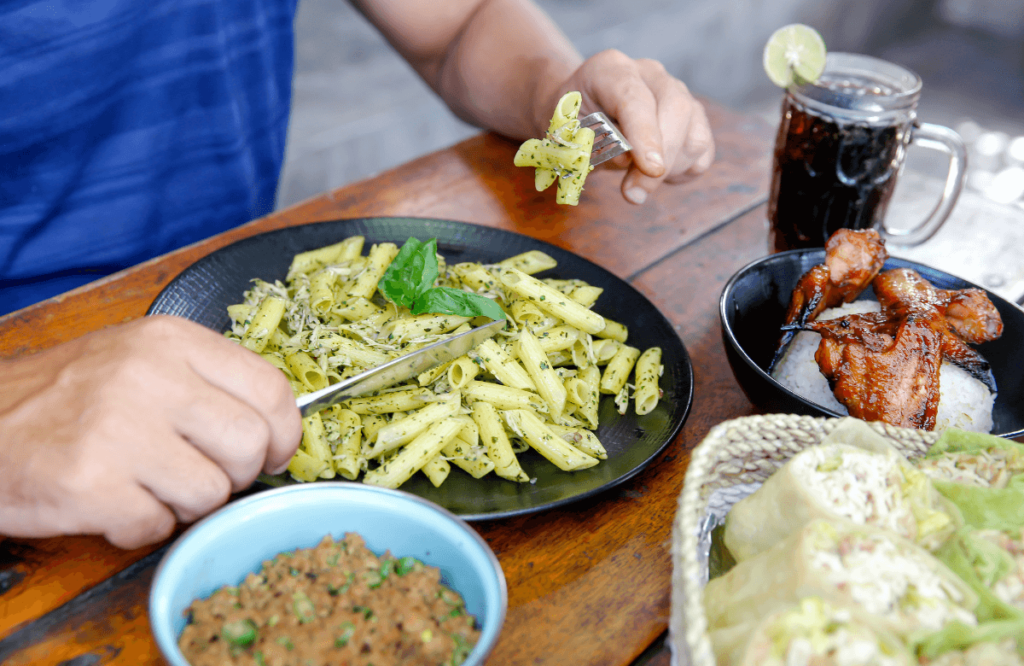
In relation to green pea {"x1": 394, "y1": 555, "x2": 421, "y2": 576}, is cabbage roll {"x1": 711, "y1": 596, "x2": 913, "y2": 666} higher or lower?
higher

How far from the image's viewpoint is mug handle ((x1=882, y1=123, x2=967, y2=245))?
1.74 meters

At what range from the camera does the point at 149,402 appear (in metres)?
0.89

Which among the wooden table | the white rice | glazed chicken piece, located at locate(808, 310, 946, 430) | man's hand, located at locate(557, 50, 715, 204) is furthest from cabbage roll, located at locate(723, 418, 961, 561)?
man's hand, located at locate(557, 50, 715, 204)

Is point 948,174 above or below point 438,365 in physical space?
above

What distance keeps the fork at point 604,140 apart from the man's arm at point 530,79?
6.0 inches

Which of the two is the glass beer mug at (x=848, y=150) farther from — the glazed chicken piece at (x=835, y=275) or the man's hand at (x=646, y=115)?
the glazed chicken piece at (x=835, y=275)

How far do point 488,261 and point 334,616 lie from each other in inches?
43.2

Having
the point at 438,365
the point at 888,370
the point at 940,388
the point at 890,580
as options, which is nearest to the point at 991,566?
the point at 890,580

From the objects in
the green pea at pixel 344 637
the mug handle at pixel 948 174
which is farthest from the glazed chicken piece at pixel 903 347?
the green pea at pixel 344 637

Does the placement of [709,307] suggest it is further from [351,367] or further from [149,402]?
[149,402]

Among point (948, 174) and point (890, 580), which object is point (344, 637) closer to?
point (890, 580)

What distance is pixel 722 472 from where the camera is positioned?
96 cm

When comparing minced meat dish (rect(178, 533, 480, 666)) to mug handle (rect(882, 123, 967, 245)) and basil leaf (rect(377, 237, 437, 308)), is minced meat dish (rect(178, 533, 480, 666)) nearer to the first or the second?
basil leaf (rect(377, 237, 437, 308))

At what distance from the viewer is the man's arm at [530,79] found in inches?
70.8
